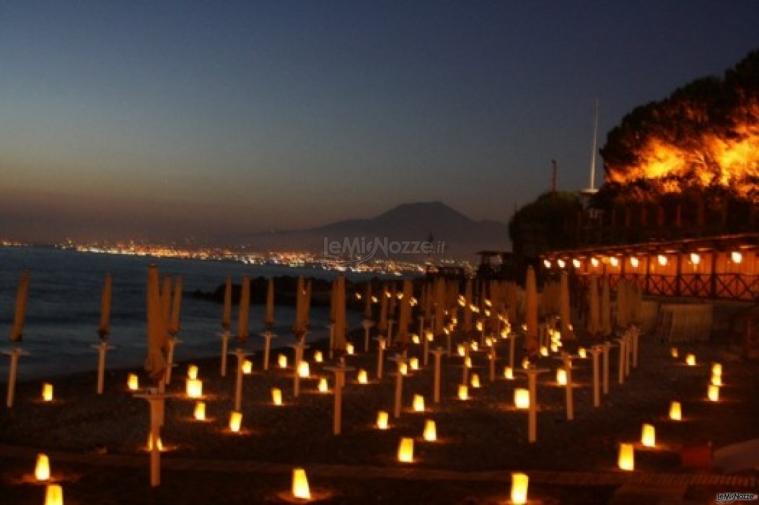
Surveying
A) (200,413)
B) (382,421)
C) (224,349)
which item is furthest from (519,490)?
(224,349)

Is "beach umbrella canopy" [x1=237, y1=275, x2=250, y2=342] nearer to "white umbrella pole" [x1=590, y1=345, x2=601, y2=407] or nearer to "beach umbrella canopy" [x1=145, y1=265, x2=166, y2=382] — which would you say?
"white umbrella pole" [x1=590, y1=345, x2=601, y2=407]

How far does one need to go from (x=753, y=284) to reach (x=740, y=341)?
750 centimetres

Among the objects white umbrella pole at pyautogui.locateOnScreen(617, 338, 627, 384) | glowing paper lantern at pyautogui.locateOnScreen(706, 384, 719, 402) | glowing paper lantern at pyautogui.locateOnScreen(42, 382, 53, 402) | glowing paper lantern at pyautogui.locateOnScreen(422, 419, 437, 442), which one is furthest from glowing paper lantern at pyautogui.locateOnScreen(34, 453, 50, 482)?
white umbrella pole at pyautogui.locateOnScreen(617, 338, 627, 384)

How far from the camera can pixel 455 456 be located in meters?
9.44

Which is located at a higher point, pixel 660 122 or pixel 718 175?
pixel 660 122

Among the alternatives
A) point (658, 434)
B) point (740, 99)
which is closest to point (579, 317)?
point (740, 99)

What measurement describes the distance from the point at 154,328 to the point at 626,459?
14.9 ft

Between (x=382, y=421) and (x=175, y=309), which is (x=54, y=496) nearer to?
(x=382, y=421)

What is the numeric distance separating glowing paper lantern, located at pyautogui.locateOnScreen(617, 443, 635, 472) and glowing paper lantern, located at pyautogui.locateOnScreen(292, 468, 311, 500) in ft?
9.95

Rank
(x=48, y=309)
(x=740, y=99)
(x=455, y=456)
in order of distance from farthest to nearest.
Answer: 1. (x=48, y=309)
2. (x=740, y=99)
3. (x=455, y=456)

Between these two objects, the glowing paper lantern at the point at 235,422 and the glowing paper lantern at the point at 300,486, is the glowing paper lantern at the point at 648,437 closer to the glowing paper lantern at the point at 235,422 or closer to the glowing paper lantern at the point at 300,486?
the glowing paper lantern at the point at 300,486

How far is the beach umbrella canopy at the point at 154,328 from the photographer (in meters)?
8.18

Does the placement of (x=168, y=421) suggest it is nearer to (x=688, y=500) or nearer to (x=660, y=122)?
(x=688, y=500)

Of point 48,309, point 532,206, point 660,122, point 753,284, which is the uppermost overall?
point 660,122
